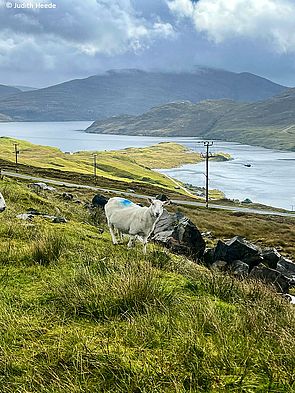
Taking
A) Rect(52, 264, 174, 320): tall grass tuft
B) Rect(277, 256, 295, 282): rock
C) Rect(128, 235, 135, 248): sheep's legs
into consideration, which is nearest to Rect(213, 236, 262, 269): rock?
Rect(277, 256, 295, 282): rock

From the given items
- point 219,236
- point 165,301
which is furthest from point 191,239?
point 219,236

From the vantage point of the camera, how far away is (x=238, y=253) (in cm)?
1800

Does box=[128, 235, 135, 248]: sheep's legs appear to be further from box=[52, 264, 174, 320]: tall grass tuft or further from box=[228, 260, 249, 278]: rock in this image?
box=[52, 264, 174, 320]: tall grass tuft

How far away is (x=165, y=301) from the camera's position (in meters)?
6.36

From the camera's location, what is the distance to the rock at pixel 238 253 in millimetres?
17875

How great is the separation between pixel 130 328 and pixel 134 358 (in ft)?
2.40

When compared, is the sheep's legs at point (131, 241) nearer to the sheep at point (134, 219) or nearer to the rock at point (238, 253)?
the sheep at point (134, 219)

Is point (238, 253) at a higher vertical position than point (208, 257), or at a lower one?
higher

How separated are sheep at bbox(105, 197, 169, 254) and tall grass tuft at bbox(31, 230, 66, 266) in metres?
3.29

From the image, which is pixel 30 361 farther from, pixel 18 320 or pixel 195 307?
pixel 195 307

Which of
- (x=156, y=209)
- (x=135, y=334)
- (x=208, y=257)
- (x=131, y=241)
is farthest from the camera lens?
(x=208, y=257)

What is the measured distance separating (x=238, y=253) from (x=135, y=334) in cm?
1337

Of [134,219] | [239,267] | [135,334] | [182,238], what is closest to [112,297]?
[135,334]

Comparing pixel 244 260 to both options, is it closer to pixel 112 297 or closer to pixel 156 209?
pixel 156 209
